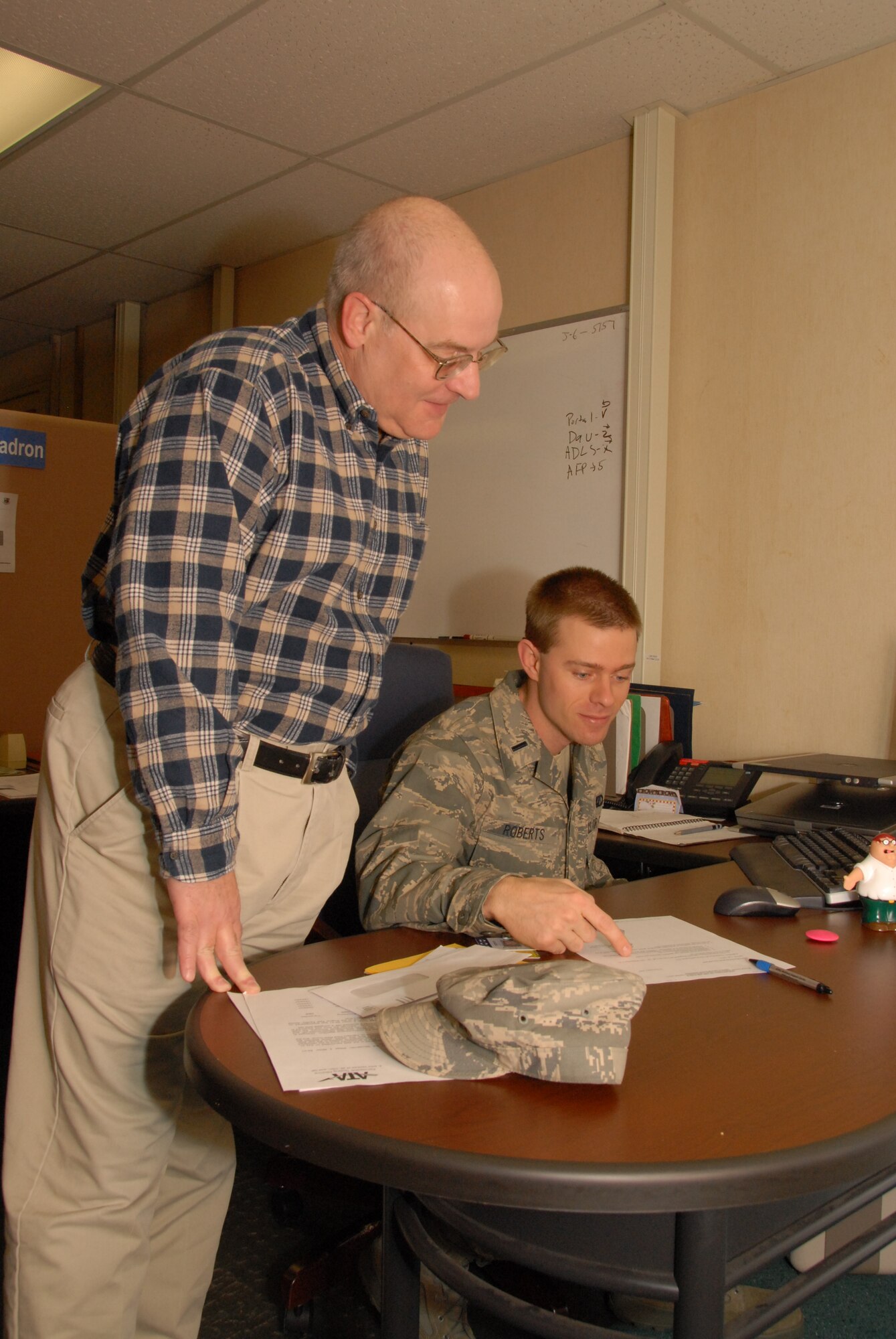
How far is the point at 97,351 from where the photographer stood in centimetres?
502

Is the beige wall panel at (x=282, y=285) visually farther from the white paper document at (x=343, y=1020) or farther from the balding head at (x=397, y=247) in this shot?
the white paper document at (x=343, y=1020)

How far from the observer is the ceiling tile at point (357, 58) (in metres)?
2.29

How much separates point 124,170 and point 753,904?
3048mm

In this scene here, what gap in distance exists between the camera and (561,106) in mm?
2713

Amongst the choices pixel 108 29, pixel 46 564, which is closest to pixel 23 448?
pixel 46 564

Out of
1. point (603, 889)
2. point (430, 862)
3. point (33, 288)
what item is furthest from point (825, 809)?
point (33, 288)

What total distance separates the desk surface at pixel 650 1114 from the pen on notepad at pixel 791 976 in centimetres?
1

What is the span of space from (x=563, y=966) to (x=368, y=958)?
336 mm

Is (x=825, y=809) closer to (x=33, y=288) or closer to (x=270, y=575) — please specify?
(x=270, y=575)

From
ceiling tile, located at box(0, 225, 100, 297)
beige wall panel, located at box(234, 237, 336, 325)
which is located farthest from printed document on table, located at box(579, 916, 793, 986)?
ceiling tile, located at box(0, 225, 100, 297)

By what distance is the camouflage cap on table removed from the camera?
0.80m

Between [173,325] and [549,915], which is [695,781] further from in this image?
[173,325]

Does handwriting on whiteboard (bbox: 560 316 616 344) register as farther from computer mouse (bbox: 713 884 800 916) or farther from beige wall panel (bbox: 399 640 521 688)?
computer mouse (bbox: 713 884 800 916)

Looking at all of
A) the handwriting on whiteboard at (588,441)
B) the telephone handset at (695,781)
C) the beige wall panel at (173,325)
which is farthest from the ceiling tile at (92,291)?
the telephone handset at (695,781)
